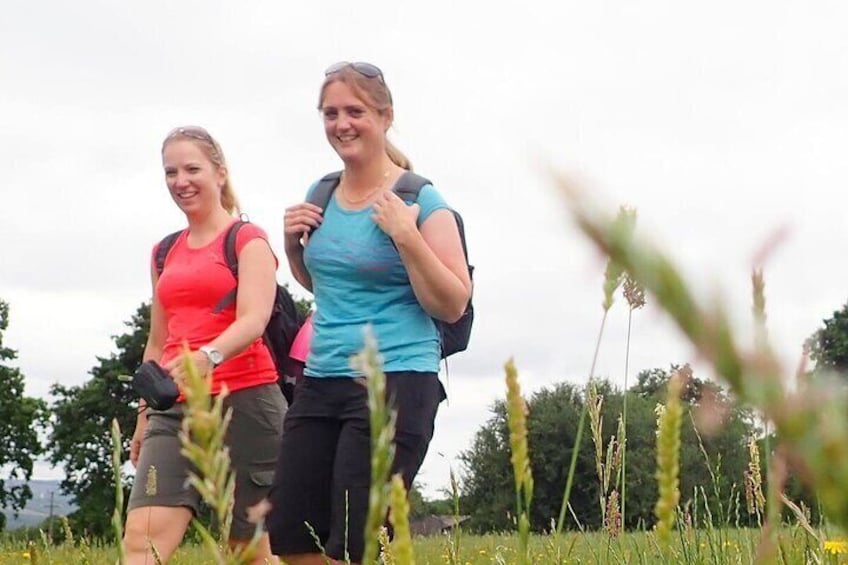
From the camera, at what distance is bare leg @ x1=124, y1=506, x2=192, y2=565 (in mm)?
4359

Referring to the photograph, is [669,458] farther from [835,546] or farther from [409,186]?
[409,186]

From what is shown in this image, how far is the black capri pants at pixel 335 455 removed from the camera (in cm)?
380

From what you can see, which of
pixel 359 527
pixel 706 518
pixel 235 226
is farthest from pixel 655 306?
pixel 235 226

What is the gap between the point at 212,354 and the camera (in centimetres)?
392

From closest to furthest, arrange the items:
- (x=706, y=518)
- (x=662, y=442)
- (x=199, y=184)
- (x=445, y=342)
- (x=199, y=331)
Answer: (x=662, y=442), (x=706, y=518), (x=445, y=342), (x=199, y=331), (x=199, y=184)

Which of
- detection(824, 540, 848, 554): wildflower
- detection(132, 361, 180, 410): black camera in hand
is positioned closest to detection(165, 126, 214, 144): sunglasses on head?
detection(132, 361, 180, 410): black camera in hand

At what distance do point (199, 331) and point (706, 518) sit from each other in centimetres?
215

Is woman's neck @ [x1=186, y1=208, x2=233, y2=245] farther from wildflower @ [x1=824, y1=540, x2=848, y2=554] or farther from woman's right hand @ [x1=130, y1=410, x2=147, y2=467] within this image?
wildflower @ [x1=824, y1=540, x2=848, y2=554]

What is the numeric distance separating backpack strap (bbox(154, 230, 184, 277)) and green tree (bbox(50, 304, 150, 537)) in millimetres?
43951

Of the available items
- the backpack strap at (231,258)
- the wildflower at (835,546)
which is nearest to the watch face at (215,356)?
the backpack strap at (231,258)

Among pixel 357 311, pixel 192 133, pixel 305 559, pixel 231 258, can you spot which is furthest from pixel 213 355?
pixel 192 133

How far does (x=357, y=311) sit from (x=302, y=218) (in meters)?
0.40

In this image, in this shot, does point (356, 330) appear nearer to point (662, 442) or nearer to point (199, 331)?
point (199, 331)

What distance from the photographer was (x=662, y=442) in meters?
0.63
